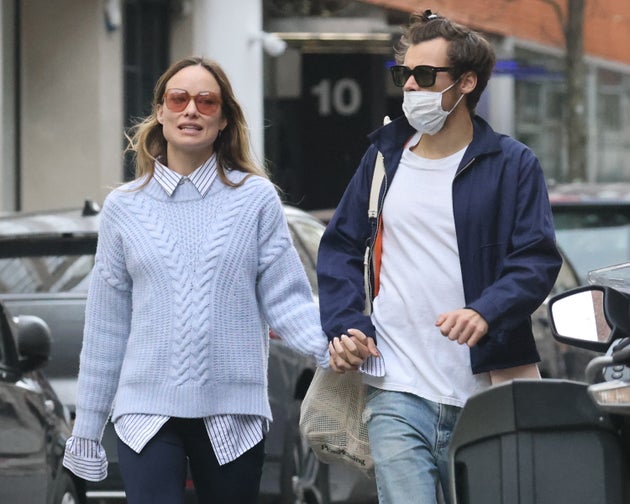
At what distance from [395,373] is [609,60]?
3717 cm

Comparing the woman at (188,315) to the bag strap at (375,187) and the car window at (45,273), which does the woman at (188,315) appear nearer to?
the bag strap at (375,187)

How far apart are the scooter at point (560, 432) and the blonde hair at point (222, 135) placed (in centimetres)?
152

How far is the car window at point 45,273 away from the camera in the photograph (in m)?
7.65

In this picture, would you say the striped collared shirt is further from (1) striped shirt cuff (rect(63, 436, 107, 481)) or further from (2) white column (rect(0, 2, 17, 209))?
(2) white column (rect(0, 2, 17, 209))

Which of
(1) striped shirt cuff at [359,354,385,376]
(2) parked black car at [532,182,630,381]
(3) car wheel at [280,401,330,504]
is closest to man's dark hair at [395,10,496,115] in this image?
(1) striped shirt cuff at [359,354,385,376]

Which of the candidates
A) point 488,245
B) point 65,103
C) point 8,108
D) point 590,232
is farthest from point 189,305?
point 65,103

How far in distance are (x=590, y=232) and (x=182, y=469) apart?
6835mm

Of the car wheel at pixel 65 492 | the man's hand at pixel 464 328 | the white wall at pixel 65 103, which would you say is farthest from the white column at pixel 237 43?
the man's hand at pixel 464 328

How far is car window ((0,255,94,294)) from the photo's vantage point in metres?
7.65

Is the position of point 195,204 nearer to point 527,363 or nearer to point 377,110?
point 527,363

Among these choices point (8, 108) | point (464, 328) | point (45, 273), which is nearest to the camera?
point (464, 328)

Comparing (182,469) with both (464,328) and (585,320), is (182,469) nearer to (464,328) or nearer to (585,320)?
(464,328)

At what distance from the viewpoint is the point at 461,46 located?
191 inches

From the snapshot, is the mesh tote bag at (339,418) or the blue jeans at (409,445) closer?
the blue jeans at (409,445)
